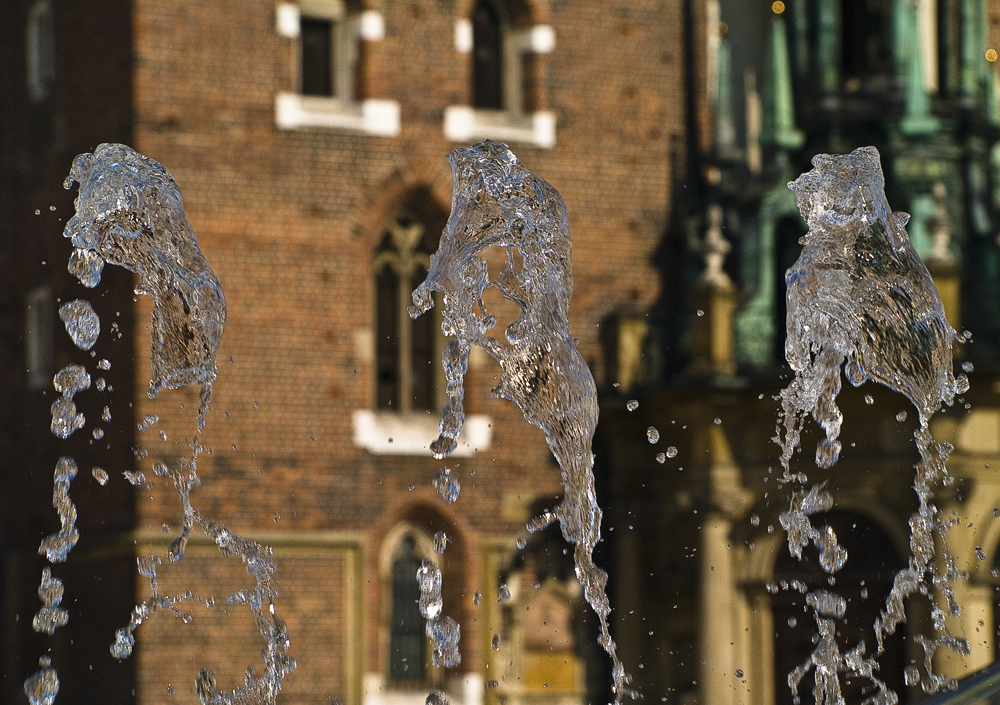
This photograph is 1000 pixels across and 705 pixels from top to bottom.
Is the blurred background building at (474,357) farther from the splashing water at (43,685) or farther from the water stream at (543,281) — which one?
the water stream at (543,281)

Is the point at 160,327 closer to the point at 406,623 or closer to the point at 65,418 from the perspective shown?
the point at 406,623

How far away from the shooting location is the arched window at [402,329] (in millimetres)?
21469

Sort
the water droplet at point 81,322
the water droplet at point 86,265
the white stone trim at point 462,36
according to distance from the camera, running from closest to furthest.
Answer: the water droplet at point 86,265
the water droplet at point 81,322
the white stone trim at point 462,36

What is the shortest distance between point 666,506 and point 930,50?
5.67 metres

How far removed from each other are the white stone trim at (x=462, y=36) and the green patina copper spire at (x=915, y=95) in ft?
15.3

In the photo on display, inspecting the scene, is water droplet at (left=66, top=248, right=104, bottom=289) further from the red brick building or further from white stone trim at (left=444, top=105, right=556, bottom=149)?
white stone trim at (left=444, top=105, right=556, bottom=149)

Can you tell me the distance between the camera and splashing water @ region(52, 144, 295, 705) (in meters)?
12.3

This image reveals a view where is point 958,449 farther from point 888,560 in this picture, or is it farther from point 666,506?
point 666,506

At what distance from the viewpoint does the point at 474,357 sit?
21.5 metres

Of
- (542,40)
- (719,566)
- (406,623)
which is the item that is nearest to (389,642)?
(406,623)

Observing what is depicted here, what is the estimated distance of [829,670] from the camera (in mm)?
19672

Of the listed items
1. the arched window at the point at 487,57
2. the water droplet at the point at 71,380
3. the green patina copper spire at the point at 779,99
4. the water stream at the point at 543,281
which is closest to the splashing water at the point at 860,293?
the water stream at the point at 543,281

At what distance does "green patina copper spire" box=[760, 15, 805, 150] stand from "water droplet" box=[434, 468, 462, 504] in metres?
4.98

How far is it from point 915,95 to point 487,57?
4.65m
